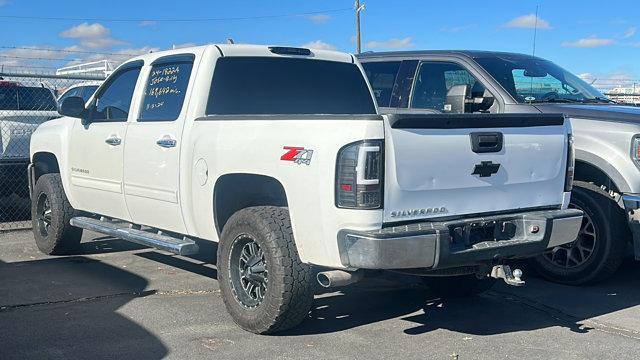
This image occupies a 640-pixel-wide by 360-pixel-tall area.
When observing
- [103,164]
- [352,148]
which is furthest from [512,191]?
[103,164]

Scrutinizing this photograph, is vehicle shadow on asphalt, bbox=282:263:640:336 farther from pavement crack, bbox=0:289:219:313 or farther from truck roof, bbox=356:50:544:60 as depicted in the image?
truck roof, bbox=356:50:544:60

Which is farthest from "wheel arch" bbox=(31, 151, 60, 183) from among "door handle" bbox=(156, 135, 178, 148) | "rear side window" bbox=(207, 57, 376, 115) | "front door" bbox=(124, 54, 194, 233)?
"rear side window" bbox=(207, 57, 376, 115)

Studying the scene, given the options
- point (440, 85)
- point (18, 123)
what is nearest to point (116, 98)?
point (440, 85)

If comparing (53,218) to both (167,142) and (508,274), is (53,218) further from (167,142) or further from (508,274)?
(508,274)

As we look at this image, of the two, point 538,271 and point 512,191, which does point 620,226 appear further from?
point 512,191

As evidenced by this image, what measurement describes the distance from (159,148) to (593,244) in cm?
395

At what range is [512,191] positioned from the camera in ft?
15.3

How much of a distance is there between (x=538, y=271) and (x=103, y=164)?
420 centimetres

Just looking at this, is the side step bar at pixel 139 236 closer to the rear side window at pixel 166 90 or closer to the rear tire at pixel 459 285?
the rear side window at pixel 166 90

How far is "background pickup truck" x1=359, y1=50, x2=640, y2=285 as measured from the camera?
6.00 meters

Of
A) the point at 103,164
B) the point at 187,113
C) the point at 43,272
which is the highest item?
the point at 187,113

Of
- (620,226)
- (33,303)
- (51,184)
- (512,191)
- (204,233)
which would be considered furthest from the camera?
(51,184)

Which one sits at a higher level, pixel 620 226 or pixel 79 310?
pixel 620 226

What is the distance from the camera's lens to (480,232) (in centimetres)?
453
